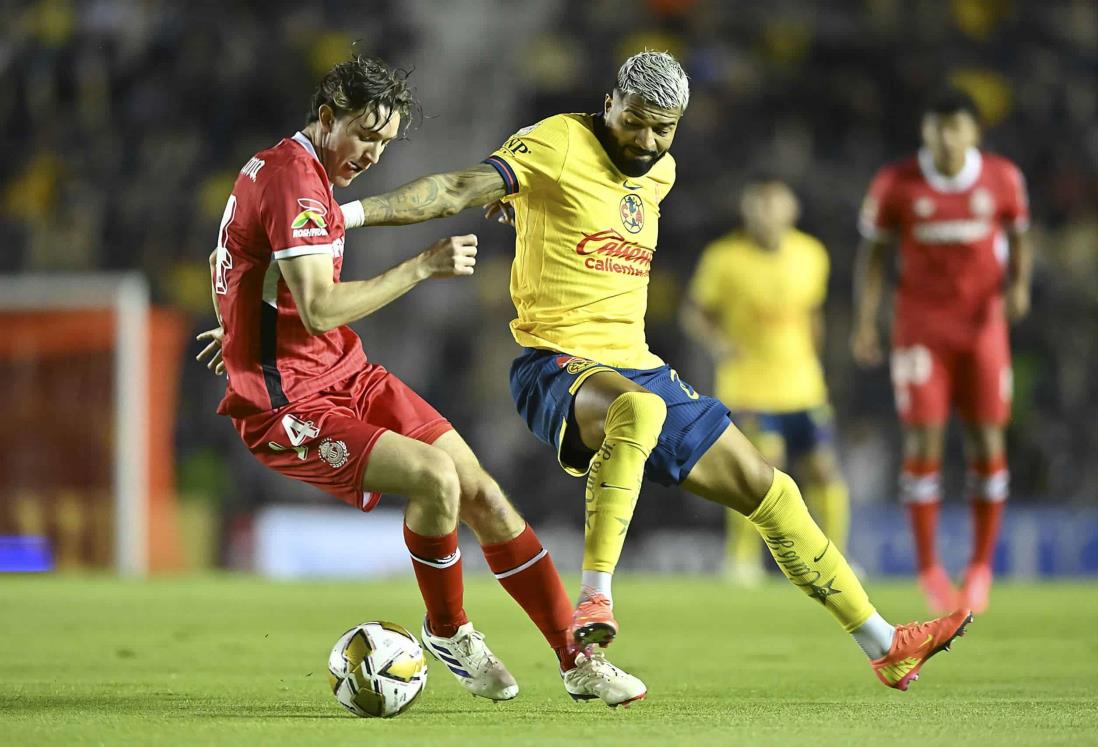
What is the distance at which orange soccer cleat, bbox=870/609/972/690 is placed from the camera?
4.75 meters

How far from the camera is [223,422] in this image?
14203 mm

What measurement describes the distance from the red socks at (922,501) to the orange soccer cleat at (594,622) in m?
4.24

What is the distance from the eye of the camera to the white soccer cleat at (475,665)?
15.4 ft

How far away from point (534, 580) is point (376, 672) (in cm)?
68

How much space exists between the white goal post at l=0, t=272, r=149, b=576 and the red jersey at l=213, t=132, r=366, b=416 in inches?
310

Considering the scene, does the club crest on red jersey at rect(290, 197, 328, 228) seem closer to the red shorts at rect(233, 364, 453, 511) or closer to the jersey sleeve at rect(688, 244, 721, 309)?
the red shorts at rect(233, 364, 453, 511)

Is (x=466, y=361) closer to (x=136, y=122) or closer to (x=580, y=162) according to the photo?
(x=136, y=122)

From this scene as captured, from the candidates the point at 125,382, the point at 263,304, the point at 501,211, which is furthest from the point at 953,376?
the point at 125,382

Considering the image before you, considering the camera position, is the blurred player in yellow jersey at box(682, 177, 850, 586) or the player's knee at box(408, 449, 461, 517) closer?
the player's knee at box(408, 449, 461, 517)

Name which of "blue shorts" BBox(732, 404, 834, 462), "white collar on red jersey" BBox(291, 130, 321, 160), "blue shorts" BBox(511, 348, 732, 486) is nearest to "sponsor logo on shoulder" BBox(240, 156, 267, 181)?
"white collar on red jersey" BBox(291, 130, 321, 160)

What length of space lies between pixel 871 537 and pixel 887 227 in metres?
4.17

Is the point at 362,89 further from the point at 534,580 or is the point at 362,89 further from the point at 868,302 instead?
the point at 868,302

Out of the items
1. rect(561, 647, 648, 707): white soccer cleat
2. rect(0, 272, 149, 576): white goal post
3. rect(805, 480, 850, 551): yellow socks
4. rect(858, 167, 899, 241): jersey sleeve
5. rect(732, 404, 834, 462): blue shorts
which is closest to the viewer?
rect(561, 647, 648, 707): white soccer cleat

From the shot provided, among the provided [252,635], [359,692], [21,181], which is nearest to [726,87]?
[21,181]
